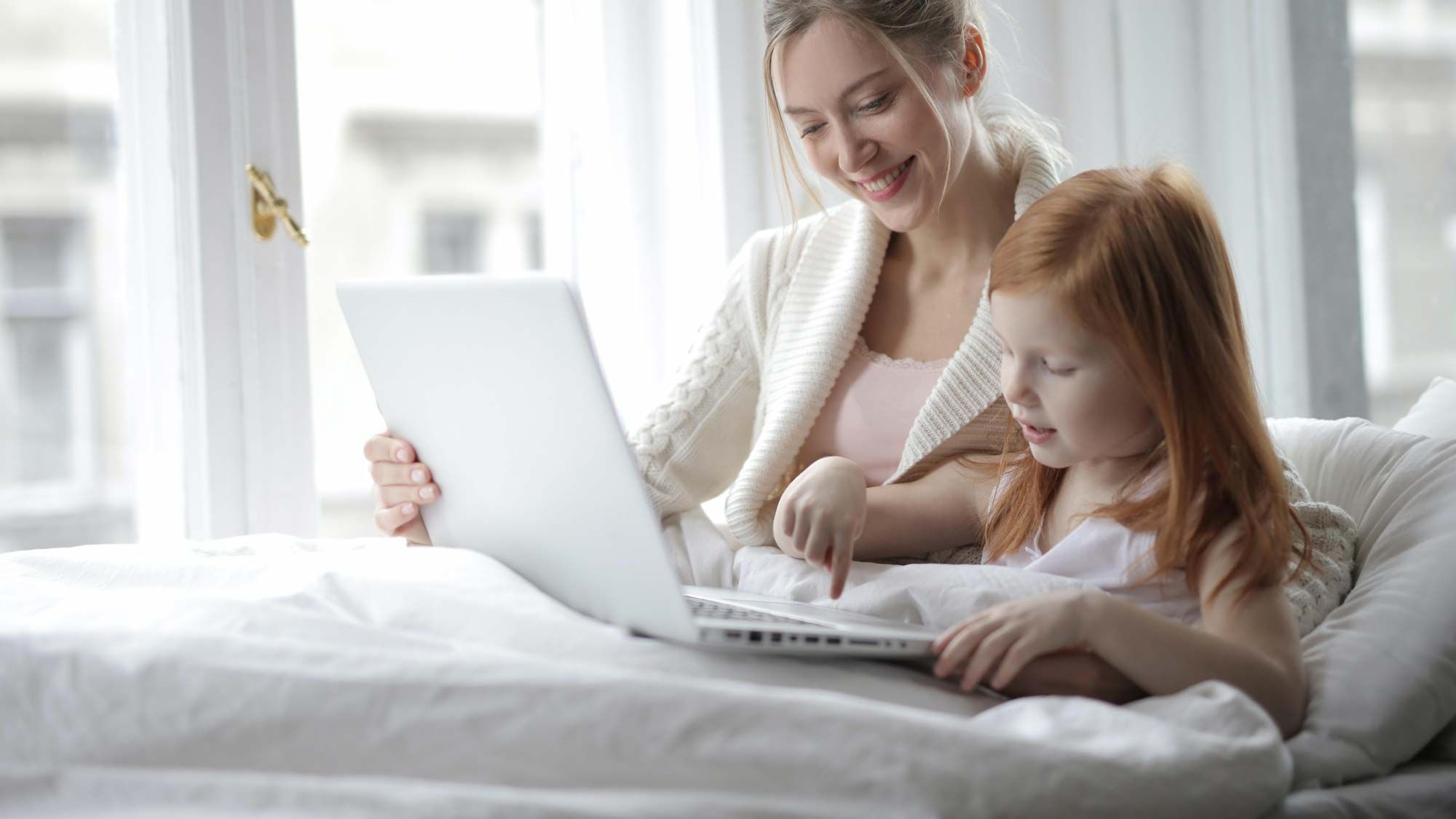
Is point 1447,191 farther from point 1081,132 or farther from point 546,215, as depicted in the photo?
point 546,215

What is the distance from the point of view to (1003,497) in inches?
41.5

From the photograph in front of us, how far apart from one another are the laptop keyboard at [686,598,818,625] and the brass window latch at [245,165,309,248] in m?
0.98

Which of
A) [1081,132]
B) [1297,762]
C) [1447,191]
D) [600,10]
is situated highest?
[600,10]

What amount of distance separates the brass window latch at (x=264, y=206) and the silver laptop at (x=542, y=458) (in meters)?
0.65

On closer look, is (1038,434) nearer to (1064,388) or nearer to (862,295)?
(1064,388)

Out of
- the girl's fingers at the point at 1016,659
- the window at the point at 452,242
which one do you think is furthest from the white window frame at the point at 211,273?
the girl's fingers at the point at 1016,659

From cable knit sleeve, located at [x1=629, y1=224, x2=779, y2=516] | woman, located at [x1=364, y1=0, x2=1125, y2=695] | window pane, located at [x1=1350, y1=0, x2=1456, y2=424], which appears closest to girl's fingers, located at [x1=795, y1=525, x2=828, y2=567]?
woman, located at [x1=364, y1=0, x2=1125, y2=695]

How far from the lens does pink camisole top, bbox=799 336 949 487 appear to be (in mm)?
1199

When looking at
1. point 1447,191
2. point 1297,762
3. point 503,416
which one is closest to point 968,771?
point 1297,762

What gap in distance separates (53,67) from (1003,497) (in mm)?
1341

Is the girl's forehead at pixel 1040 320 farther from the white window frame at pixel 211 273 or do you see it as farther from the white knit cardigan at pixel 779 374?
the white window frame at pixel 211 273

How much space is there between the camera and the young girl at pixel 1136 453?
0.76 m

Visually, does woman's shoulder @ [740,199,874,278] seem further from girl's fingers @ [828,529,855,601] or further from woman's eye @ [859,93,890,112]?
girl's fingers @ [828,529,855,601]

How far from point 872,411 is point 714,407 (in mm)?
173
